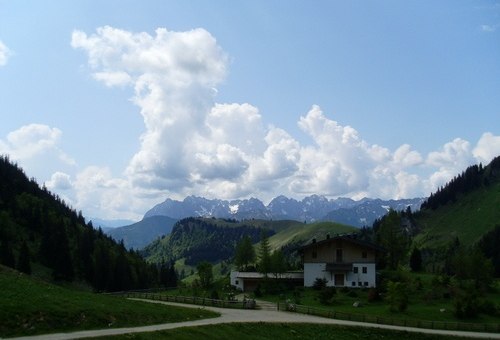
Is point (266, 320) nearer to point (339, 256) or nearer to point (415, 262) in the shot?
point (339, 256)

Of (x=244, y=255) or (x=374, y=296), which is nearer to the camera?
(x=374, y=296)

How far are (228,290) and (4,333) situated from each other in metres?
57.4

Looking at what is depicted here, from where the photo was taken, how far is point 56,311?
31.5 metres

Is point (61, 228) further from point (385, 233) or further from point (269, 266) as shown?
point (385, 233)

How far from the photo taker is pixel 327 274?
262ft

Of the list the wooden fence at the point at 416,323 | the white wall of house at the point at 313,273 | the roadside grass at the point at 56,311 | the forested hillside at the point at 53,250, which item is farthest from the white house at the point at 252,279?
the forested hillside at the point at 53,250

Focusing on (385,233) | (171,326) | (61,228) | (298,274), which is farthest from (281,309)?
(61,228)

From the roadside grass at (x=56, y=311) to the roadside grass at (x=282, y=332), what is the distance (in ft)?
11.7

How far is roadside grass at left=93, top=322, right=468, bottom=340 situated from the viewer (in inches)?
1377

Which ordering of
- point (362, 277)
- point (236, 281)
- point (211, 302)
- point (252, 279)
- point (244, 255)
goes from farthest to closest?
point (244, 255), point (236, 281), point (252, 279), point (362, 277), point (211, 302)

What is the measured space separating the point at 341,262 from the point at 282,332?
40618mm

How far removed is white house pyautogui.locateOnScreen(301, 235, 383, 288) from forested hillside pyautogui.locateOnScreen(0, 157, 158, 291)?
207ft

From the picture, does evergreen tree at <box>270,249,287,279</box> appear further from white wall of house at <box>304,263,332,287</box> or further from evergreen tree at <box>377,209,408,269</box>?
evergreen tree at <box>377,209,408,269</box>

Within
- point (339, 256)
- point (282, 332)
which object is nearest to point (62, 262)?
point (339, 256)
